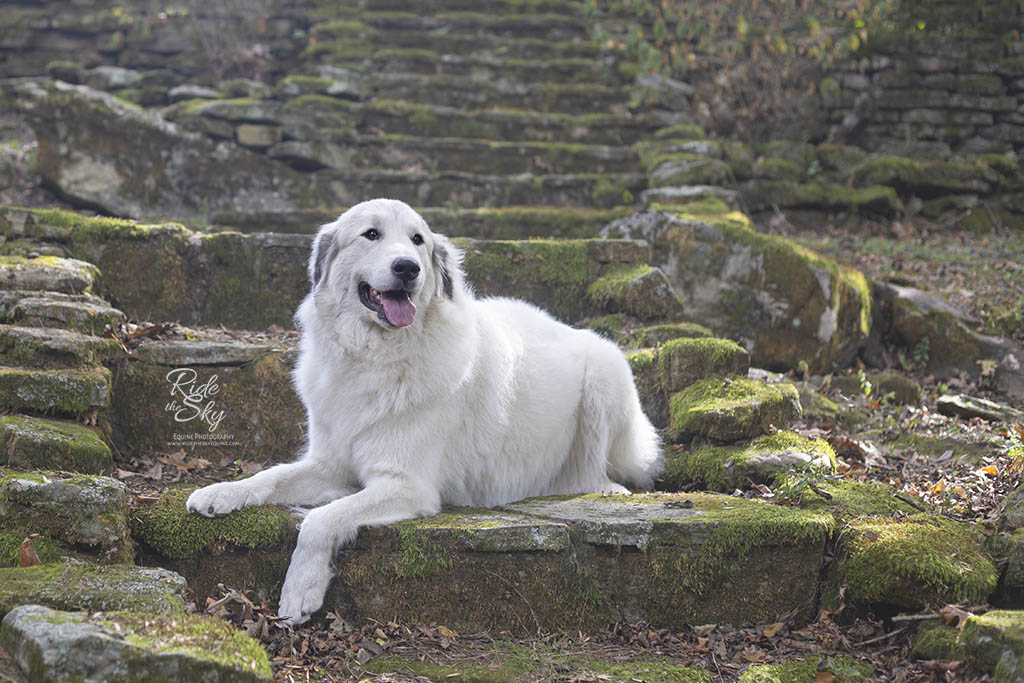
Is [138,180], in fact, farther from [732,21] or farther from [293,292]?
[732,21]

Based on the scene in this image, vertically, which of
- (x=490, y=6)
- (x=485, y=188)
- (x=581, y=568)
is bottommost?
(x=581, y=568)

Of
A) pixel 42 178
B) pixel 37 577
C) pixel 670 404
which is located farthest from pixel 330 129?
pixel 37 577

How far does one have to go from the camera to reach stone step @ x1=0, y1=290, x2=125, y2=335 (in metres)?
4.64

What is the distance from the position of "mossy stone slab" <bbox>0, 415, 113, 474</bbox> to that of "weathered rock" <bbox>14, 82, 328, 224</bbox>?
4490 millimetres

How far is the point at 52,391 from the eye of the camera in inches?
162

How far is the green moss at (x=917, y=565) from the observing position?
3.48m

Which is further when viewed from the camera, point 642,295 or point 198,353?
point 642,295

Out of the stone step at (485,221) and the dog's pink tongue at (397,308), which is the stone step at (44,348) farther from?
the stone step at (485,221)

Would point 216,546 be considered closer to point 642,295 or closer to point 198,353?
point 198,353

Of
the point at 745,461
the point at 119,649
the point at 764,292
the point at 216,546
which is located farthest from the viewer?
the point at 764,292

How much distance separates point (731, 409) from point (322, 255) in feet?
7.95

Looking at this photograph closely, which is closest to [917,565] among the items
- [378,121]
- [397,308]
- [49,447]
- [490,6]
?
[397,308]

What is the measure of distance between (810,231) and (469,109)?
13.9ft

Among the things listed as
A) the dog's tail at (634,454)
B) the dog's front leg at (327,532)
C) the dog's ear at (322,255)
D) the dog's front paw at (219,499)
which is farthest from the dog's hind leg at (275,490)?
the dog's tail at (634,454)
